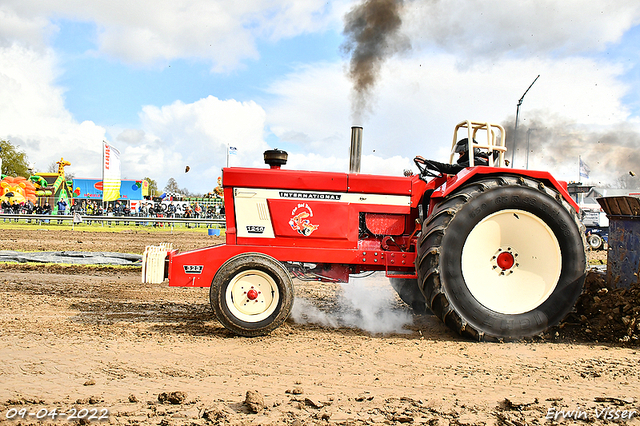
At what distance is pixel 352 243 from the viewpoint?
4805 millimetres

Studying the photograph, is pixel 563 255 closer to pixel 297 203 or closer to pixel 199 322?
pixel 297 203

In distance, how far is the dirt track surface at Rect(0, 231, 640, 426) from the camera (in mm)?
2762

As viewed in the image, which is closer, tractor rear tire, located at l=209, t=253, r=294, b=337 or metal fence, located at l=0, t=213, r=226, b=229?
tractor rear tire, located at l=209, t=253, r=294, b=337

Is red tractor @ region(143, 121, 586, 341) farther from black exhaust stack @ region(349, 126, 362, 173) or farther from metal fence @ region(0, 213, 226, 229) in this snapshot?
metal fence @ region(0, 213, 226, 229)

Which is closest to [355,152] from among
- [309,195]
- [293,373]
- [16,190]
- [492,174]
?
[309,195]

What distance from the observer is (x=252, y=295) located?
4395 millimetres

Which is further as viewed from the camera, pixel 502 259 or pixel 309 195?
pixel 309 195

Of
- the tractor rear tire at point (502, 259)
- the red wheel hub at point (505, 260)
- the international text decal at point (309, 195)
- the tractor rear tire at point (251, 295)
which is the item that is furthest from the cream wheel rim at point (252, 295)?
the red wheel hub at point (505, 260)

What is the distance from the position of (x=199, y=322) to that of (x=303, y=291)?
2.54m

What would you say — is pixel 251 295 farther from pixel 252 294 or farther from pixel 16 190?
pixel 16 190

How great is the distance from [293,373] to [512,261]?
8.11 feet

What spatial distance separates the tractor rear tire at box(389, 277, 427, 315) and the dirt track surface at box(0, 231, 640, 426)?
0.19 meters

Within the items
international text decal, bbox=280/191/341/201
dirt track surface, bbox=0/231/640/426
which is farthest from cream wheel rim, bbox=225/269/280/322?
international text decal, bbox=280/191/341/201

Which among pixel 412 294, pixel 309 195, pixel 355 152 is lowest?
pixel 412 294
